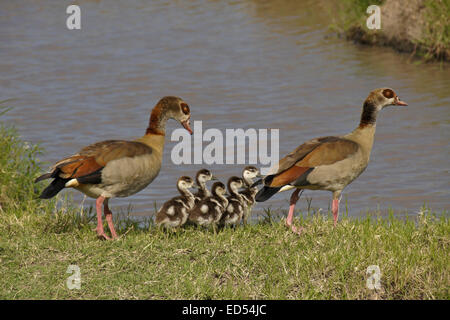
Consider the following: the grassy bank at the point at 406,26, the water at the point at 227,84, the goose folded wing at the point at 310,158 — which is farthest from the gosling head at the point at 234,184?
the grassy bank at the point at 406,26

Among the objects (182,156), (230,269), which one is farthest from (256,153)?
(230,269)

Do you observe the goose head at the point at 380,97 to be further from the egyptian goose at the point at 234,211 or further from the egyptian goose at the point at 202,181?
the egyptian goose at the point at 202,181

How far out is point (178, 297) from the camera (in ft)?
19.9

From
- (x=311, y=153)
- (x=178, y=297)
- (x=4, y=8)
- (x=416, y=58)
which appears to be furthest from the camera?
(x=4, y=8)

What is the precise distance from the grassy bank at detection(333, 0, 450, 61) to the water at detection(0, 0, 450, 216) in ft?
0.94

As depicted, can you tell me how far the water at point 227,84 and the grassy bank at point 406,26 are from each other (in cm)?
29

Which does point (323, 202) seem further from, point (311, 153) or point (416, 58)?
point (416, 58)

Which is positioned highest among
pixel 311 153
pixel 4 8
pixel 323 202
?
pixel 4 8

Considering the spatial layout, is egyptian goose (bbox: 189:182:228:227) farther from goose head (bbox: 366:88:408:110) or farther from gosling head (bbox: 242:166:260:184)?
goose head (bbox: 366:88:408:110)

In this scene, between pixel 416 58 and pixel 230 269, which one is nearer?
pixel 230 269

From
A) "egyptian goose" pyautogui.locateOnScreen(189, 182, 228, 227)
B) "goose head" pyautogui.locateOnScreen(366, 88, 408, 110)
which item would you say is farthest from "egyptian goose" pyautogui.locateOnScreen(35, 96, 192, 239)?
"goose head" pyautogui.locateOnScreen(366, 88, 408, 110)

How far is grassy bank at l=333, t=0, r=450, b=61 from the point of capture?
15.4 meters

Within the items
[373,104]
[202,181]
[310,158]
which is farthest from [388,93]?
[202,181]

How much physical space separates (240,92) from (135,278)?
356 inches
